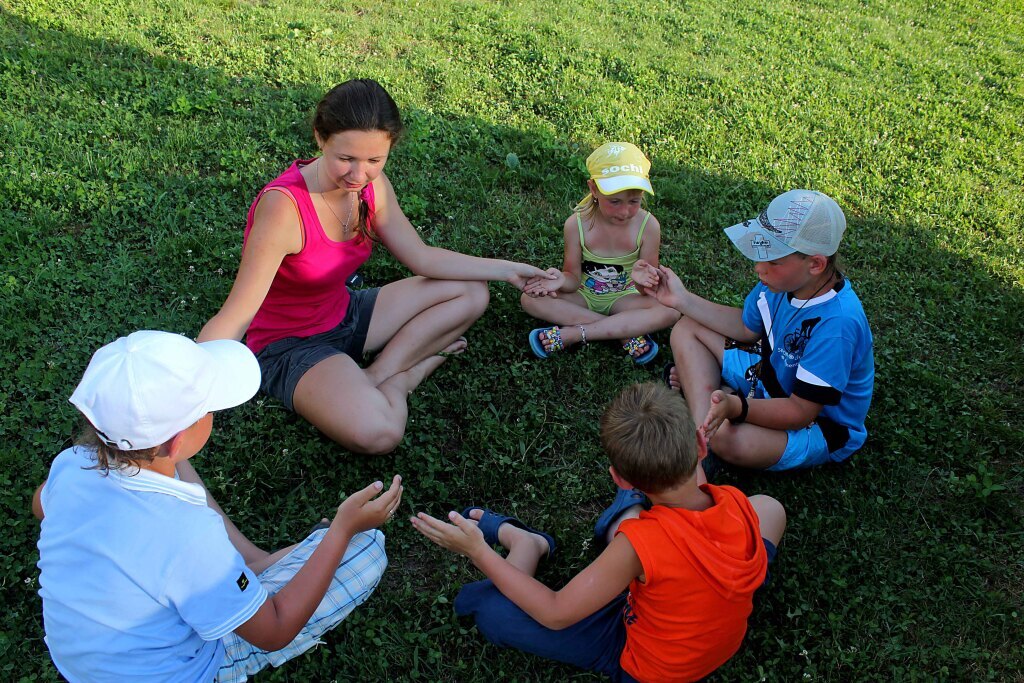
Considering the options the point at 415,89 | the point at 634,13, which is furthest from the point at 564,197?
the point at 634,13

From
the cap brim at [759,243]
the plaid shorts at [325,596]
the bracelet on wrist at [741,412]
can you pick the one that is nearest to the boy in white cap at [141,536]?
the plaid shorts at [325,596]

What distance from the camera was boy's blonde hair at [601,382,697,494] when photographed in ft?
7.84

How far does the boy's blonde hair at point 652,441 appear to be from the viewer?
2389 mm

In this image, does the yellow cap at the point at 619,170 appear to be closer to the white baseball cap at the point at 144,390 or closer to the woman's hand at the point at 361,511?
the woman's hand at the point at 361,511

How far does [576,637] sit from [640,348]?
1.85 metres

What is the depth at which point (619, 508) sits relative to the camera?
3.08 m

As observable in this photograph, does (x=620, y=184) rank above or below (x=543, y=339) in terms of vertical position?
above

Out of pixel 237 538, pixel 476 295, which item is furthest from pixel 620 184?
pixel 237 538

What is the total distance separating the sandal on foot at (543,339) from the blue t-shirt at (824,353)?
1.01m

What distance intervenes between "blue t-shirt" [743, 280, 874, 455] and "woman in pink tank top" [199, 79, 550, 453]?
126cm

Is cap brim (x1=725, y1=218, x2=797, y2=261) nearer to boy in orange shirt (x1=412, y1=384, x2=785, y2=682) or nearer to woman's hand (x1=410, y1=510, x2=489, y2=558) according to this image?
boy in orange shirt (x1=412, y1=384, x2=785, y2=682)

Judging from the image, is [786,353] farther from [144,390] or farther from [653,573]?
[144,390]

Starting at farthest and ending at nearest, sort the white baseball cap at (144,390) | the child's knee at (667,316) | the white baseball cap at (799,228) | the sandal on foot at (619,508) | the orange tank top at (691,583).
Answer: the child's knee at (667,316)
the white baseball cap at (799,228)
the sandal on foot at (619,508)
the orange tank top at (691,583)
the white baseball cap at (144,390)

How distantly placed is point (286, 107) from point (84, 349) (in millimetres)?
2601
